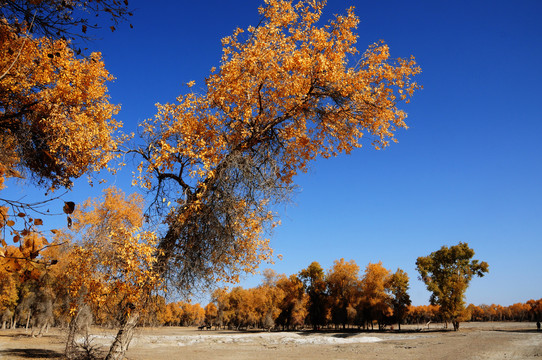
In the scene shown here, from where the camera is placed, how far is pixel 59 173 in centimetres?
1090

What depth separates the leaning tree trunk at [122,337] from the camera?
26.3 ft

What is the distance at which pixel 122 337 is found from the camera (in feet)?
26.4

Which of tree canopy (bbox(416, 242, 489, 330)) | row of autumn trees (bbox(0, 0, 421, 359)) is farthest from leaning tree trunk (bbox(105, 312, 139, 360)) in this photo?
tree canopy (bbox(416, 242, 489, 330))

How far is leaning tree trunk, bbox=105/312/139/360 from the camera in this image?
26.3 ft

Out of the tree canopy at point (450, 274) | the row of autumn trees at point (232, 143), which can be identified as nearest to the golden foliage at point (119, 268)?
the row of autumn trees at point (232, 143)

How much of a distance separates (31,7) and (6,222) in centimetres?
288

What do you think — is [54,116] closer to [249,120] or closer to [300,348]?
[249,120]

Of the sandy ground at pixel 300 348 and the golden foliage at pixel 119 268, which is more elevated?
the golden foliage at pixel 119 268

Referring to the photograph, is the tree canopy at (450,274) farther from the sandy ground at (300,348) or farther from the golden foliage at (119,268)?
the golden foliage at (119,268)

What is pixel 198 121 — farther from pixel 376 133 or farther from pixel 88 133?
pixel 376 133

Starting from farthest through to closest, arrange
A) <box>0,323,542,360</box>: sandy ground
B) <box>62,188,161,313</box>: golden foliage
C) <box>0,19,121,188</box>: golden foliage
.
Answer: <box>0,323,542,360</box>: sandy ground → <box>0,19,121,188</box>: golden foliage → <box>62,188,161,313</box>: golden foliage

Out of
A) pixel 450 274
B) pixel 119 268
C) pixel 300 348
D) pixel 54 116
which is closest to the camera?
pixel 119 268

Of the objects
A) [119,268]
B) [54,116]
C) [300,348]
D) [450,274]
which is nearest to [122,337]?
[119,268]

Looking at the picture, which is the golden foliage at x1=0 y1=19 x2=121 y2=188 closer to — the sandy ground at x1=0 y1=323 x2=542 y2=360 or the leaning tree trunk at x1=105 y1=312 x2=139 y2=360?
the leaning tree trunk at x1=105 y1=312 x2=139 y2=360
